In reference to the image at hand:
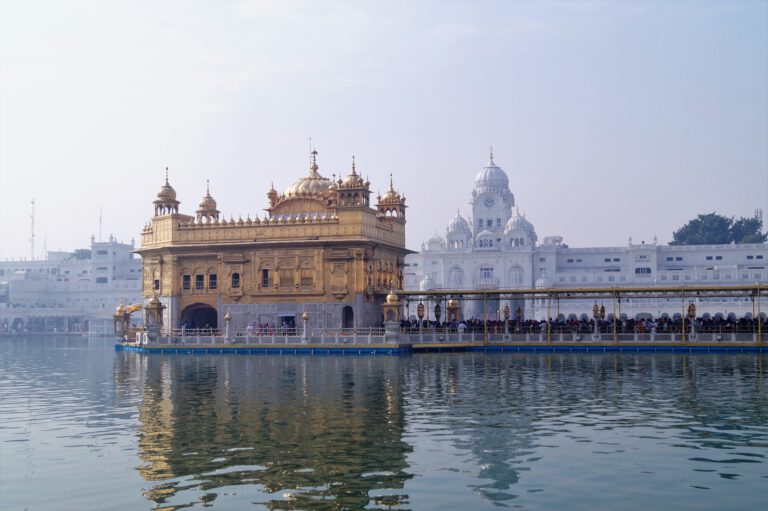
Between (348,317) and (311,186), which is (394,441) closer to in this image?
(348,317)

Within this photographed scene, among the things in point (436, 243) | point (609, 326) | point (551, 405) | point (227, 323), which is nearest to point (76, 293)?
point (436, 243)

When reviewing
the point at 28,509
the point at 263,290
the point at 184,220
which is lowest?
the point at 28,509

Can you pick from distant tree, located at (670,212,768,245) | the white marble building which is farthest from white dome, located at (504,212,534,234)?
distant tree, located at (670,212,768,245)

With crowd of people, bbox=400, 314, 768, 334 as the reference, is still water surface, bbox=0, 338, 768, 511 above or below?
below

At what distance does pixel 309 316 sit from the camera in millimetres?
52688

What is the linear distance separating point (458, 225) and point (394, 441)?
109309mm

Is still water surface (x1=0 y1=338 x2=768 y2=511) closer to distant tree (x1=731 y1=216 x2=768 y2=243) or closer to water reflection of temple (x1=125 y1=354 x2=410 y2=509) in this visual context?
water reflection of temple (x1=125 y1=354 x2=410 y2=509)

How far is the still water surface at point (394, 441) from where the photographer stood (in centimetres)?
1453

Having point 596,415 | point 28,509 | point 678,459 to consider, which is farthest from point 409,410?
point 28,509

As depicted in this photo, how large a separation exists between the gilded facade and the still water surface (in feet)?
60.1

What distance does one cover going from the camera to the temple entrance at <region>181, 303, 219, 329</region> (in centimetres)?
5692

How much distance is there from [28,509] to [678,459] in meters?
10.7

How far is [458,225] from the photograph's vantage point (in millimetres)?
127688

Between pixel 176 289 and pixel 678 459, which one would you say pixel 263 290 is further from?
pixel 678 459
